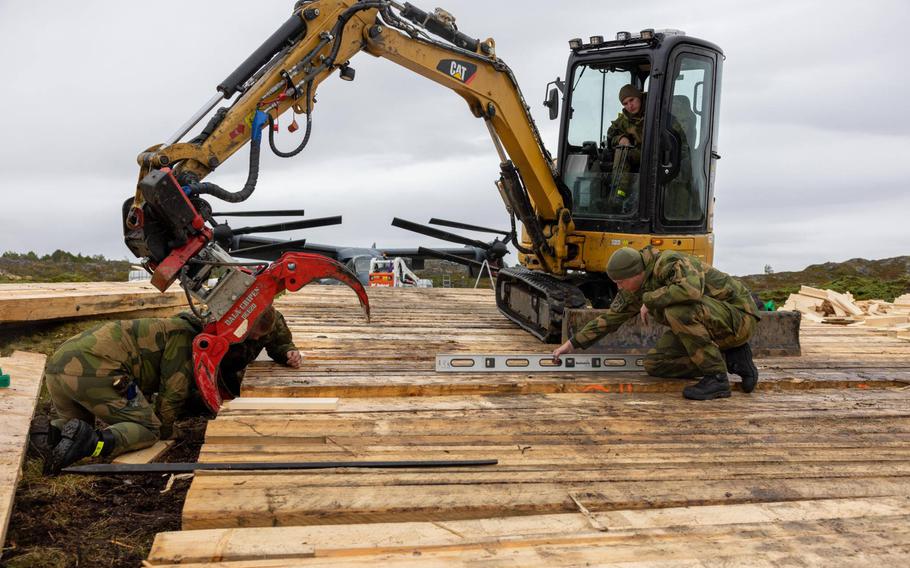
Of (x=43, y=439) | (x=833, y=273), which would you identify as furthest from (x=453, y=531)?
(x=833, y=273)

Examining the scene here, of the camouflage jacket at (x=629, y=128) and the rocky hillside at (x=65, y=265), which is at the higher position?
the camouflage jacket at (x=629, y=128)

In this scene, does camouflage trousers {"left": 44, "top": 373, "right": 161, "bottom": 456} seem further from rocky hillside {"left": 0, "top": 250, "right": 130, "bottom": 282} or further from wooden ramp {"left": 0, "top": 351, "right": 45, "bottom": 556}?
rocky hillside {"left": 0, "top": 250, "right": 130, "bottom": 282}

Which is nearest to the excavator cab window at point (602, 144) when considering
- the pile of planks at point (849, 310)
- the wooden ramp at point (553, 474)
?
the wooden ramp at point (553, 474)

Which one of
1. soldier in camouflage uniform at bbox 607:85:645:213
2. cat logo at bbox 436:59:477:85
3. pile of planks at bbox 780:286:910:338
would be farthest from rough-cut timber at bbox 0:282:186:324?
pile of planks at bbox 780:286:910:338

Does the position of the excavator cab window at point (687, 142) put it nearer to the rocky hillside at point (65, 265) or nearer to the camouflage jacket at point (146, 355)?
the camouflage jacket at point (146, 355)

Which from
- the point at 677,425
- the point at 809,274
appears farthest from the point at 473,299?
the point at 809,274

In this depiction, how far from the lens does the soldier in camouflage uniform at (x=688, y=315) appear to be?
17.0ft

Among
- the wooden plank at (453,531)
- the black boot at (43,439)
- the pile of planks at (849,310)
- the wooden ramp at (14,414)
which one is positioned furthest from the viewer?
the pile of planks at (849,310)

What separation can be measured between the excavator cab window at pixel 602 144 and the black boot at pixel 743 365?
1.88m

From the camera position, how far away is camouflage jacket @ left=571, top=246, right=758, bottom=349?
5180mm

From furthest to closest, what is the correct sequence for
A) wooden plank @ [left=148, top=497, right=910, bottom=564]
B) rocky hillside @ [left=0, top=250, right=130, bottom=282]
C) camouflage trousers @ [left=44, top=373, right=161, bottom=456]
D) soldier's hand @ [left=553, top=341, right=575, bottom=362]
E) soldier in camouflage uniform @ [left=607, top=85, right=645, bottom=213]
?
rocky hillside @ [left=0, top=250, right=130, bottom=282] < soldier in camouflage uniform @ [left=607, top=85, right=645, bottom=213] < soldier's hand @ [left=553, top=341, right=575, bottom=362] < camouflage trousers @ [left=44, top=373, right=161, bottom=456] < wooden plank @ [left=148, top=497, right=910, bottom=564]

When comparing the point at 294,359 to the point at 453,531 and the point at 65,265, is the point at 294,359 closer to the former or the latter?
the point at 453,531

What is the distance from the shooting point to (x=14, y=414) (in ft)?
14.1

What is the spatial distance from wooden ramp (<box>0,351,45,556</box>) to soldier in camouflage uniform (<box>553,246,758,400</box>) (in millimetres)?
3360
